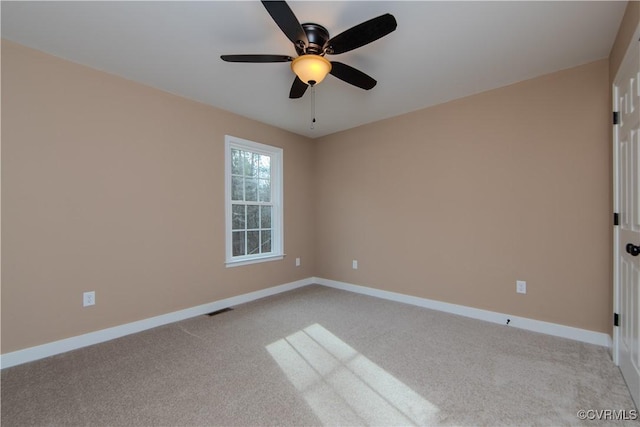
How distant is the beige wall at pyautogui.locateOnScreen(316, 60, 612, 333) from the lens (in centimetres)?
246

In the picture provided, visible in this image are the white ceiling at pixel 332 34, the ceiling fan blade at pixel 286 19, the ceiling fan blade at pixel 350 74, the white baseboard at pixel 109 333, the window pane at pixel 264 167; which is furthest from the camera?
the window pane at pixel 264 167

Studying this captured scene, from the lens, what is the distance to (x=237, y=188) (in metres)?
3.71

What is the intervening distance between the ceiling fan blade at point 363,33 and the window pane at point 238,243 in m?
2.53

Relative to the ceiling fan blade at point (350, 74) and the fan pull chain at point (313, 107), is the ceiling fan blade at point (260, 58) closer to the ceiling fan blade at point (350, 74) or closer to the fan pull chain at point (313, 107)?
the ceiling fan blade at point (350, 74)

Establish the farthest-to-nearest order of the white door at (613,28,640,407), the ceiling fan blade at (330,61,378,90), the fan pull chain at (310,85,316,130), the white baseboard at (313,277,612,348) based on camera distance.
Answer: the fan pull chain at (310,85,316,130) → the white baseboard at (313,277,612,348) → the ceiling fan blade at (330,61,378,90) → the white door at (613,28,640,407)

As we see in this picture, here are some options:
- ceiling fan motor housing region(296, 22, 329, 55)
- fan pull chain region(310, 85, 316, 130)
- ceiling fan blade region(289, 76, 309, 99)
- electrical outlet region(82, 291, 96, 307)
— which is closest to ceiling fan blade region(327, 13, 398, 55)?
ceiling fan motor housing region(296, 22, 329, 55)

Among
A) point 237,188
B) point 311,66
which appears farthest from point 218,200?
point 311,66

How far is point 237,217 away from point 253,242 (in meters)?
0.43

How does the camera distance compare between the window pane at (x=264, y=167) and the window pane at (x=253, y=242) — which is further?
the window pane at (x=264, y=167)

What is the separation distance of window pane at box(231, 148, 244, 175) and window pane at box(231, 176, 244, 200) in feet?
0.25

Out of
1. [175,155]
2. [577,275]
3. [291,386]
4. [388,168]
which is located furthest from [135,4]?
[577,275]

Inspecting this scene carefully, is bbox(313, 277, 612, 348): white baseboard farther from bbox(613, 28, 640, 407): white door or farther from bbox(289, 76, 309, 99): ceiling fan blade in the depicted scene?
bbox(289, 76, 309, 99): ceiling fan blade

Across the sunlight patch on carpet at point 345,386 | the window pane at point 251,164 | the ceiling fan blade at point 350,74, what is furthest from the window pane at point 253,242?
the ceiling fan blade at point 350,74

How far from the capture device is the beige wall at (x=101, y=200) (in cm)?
217
